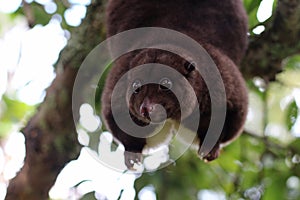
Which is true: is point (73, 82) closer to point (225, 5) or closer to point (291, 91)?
point (225, 5)

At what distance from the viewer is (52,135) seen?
339cm

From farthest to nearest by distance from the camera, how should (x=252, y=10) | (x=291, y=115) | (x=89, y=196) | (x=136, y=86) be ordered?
(x=252, y=10), (x=291, y=115), (x=89, y=196), (x=136, y=86)

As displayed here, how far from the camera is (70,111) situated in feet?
11.2

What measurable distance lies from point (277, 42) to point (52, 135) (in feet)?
4.04

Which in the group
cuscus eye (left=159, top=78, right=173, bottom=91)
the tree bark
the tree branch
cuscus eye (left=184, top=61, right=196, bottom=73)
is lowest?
the tree bark

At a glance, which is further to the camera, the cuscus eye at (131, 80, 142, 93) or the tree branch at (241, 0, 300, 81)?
the tree branch at (241, 0, 300, 81)

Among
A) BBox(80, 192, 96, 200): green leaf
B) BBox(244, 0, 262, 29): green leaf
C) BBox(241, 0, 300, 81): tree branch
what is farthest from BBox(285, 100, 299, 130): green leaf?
BBox(80, 192, 96, 200): green leaf

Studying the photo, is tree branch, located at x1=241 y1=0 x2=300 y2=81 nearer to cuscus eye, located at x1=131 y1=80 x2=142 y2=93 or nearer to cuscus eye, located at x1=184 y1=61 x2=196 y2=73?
cuscus eye, located at x1=184 y1=61 x2=196 y2=73

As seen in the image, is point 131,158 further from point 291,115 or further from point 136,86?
point 291,115

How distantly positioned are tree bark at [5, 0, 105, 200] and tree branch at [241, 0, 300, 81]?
87 cm

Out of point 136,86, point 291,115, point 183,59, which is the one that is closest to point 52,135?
point 136,86

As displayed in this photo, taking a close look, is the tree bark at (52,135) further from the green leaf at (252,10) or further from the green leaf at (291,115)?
the green leaf at (291,115)

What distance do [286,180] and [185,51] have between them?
2.83ft

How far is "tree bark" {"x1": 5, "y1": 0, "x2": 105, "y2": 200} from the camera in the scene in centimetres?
337
